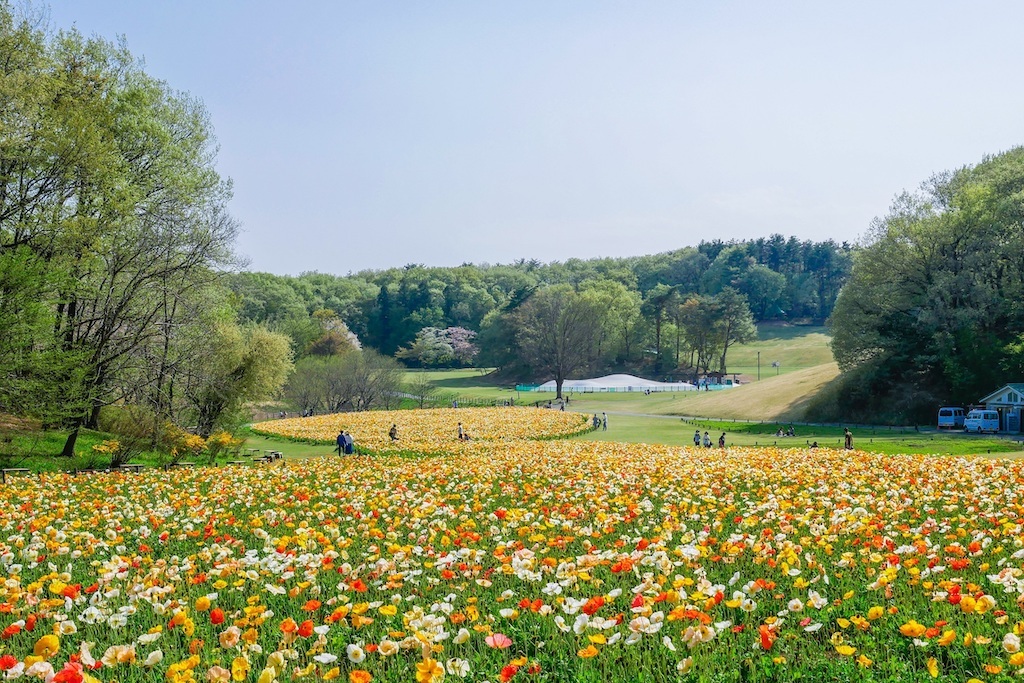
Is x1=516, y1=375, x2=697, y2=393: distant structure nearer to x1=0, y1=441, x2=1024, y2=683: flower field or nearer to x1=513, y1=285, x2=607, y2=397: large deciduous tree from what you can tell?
x1=513, y1=285, x2=607, y2=397: large deciduous tree

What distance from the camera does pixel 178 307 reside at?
36.0 meters

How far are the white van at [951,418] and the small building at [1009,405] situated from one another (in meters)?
2.11

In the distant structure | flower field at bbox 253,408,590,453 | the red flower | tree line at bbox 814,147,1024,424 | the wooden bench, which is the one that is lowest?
flower field at bbox 253,408,590,453

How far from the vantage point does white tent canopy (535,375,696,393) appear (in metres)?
104

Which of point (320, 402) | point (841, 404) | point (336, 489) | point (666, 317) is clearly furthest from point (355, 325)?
point (336, 489)

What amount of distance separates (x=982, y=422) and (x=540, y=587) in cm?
4893

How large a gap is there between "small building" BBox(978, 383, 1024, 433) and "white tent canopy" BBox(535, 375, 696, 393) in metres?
53.4

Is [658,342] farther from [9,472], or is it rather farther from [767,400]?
[9,472]

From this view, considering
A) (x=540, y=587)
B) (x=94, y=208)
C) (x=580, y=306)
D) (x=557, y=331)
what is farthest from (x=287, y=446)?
(x=580, y=306)

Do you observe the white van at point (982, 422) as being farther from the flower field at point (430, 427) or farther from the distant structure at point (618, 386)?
the distant structure at point (618, 386)

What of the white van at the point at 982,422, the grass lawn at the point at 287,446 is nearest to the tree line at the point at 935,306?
the white van at the point at 982,422

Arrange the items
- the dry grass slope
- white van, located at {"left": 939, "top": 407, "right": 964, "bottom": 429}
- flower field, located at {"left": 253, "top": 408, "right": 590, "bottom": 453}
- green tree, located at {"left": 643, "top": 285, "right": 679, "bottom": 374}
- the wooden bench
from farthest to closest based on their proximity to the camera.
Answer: green tree, located at {"left": 643, "top": 285, "right": 679, "bottom": 374} → the dry grass slope → white van, located at {"left": 939, "top": 407, "right": 964, "bottom": 429} → flower field, located at {"left": 253, "top": 408, "right": 590, "bottom": 453} → the wooden bench

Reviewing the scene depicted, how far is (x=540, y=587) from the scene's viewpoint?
688 centimetres

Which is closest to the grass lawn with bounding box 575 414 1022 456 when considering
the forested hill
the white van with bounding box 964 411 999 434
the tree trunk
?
the white van with bounding box 964 411 999 434
